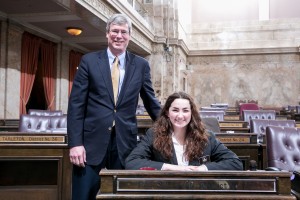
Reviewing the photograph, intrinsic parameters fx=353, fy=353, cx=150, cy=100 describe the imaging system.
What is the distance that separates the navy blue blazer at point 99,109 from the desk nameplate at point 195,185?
0.66 metres

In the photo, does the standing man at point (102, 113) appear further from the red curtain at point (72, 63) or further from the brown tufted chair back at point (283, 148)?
the red curtain at point (72, 63)

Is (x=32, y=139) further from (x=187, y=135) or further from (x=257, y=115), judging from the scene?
(x=257, y=115)

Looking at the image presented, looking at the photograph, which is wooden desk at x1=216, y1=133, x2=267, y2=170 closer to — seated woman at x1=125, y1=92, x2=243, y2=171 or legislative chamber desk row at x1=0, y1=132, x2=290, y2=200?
legislative chamber desk row at x1=0, y1=132, x2=290, y2=200

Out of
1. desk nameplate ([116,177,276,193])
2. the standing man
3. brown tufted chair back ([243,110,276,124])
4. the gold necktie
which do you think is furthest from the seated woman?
brown tufted chair back ([243,110,276,124])

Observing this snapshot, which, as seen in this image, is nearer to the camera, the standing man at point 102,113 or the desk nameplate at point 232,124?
the standing man at point 102,113

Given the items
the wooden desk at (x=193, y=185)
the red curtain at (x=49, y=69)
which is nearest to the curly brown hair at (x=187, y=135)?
the wooden desk at (x=193, y=185)

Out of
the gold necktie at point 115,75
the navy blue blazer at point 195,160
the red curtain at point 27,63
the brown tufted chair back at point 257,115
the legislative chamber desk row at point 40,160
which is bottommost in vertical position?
the legislative chamber desk row at point 40,160

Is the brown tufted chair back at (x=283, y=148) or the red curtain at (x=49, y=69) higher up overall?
the red curtain at (x=49, y=69)

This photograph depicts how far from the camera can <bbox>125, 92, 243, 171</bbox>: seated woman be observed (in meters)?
2.12

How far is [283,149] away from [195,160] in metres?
1.06

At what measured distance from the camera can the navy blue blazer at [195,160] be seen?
2039 millimetres

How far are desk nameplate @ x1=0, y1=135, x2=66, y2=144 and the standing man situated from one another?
56.7 inches

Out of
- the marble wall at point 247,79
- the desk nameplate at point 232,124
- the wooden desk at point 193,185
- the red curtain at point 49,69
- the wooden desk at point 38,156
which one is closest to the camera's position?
the wooden desk at point 193,185

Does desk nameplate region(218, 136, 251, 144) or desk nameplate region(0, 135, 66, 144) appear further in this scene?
desk nameplate region(218, 136, 251, 144)
